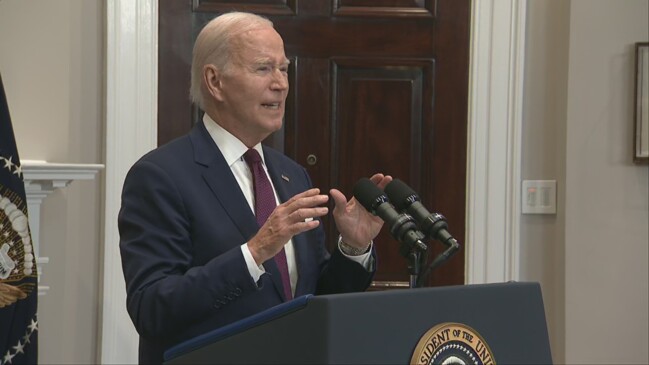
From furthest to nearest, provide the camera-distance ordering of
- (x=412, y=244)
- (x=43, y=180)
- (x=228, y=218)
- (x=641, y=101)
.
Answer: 1. (x=641, y=101)
2. (x=43, y=180)
3. (x=228, y=218)
4. (x=412, y=244)

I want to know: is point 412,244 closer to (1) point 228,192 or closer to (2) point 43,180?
(1) point 228,192

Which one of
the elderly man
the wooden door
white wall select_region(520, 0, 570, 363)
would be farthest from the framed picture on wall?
the elderly man

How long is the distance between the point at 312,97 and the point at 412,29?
0.44m

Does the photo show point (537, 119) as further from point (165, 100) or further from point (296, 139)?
point (165, 100)

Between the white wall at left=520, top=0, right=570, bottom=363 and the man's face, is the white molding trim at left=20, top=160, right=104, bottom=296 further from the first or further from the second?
the white wall at left=520, top=0, right=570, bottom=363

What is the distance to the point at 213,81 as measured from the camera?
209 cm

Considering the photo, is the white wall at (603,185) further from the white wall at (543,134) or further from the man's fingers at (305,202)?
the man's fingers at (305,202)

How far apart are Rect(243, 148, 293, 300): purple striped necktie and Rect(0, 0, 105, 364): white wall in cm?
131

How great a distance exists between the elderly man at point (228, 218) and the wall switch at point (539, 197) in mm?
1414

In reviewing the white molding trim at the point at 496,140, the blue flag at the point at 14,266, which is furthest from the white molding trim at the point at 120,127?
the white molding trim at the point at 496,140

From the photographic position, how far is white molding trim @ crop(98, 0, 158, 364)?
323 cm

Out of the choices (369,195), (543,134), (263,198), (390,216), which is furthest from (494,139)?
(390,216)

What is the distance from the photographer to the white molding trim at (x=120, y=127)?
323cm

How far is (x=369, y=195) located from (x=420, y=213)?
5.6 inches
